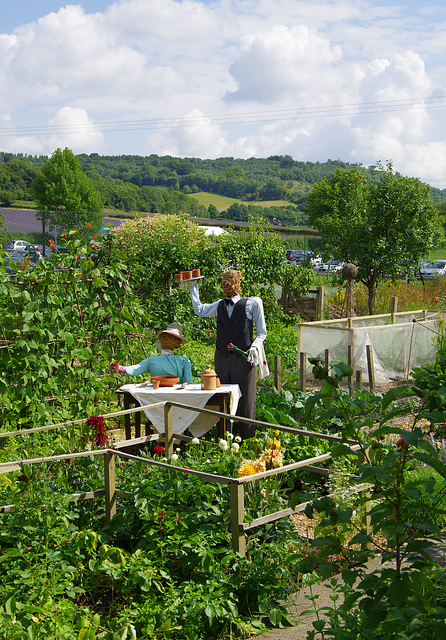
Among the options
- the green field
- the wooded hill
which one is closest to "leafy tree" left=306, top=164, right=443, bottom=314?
the wooded hill

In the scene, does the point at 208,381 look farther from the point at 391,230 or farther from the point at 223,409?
the point at 391,230

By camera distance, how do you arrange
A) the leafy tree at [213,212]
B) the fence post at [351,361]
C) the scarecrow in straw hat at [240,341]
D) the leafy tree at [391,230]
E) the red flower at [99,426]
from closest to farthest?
the red flower at [99,426] < the scarecrow in straw hat at [240,341] < the fence post at [351,361] < the leafy tree at [391,230] < the leafy tree at [213,212]

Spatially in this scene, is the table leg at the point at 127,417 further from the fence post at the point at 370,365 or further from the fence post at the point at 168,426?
the fence post at the point at 370,365

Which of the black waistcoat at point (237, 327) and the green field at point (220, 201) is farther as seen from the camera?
the green field at point (220, 201)

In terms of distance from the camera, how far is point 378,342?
8719 millimetres

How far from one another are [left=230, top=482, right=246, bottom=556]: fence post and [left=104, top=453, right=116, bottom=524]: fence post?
2.53 feet

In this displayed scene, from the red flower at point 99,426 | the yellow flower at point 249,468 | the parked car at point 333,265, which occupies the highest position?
the parked car at point 333,265

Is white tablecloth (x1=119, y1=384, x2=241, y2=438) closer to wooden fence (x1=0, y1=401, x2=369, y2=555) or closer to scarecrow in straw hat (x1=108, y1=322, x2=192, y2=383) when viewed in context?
scarecrow in straw hat (x1=108, y1=322, x2=192, y2=383)

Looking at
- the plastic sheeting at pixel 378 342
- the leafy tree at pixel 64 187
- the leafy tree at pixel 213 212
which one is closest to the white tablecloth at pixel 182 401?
the plastic sheeting at pixel 378 342

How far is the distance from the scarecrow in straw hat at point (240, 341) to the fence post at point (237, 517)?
236 cm

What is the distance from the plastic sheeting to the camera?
330 inches

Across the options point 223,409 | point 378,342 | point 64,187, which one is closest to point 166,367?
point 223,409

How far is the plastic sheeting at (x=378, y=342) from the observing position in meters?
8.39

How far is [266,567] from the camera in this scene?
120 inches
